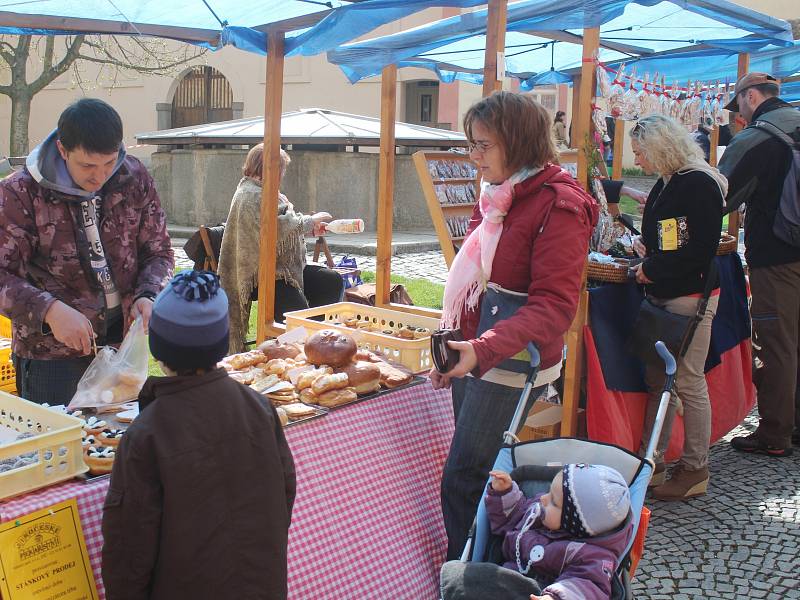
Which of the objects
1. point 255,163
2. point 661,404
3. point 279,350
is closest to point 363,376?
point 279,350

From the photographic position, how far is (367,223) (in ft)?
49.3

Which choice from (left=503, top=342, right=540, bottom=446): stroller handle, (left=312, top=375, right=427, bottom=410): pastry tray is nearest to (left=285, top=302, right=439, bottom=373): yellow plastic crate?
(left=312, top=375, right=427, bottom=410): pastry tray

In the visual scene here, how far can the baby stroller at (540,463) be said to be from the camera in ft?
8.25

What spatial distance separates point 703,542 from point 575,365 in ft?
3.44

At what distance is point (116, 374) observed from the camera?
9.39 feet

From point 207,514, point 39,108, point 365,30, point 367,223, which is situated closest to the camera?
point 207,514

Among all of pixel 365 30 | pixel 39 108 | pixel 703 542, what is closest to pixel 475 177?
pixel 365 30

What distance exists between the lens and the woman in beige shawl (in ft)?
18.5

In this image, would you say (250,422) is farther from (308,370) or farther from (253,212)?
(253,212)

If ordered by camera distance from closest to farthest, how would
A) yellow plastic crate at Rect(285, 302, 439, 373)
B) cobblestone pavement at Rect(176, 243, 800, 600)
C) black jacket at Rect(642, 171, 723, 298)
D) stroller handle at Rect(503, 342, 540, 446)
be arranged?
stroller handle at Rect(503, 342, 540, 446), cobblestone pavement at Rect(176, 243, 800, 600), yellow plastic crate at Rect(285, 302, 439, 373), black jacket at Rect(642, 171, 723, 298)

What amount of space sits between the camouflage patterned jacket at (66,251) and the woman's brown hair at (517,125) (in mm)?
1312

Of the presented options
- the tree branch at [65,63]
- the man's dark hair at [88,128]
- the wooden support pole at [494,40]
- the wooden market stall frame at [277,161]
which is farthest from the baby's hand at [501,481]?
the tree branch at [65,63]

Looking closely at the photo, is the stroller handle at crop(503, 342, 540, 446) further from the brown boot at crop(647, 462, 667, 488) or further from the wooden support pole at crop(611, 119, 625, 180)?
the wooden support pole at crop(611, 119, 625, 180)

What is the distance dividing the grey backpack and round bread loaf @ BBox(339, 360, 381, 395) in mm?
2795
